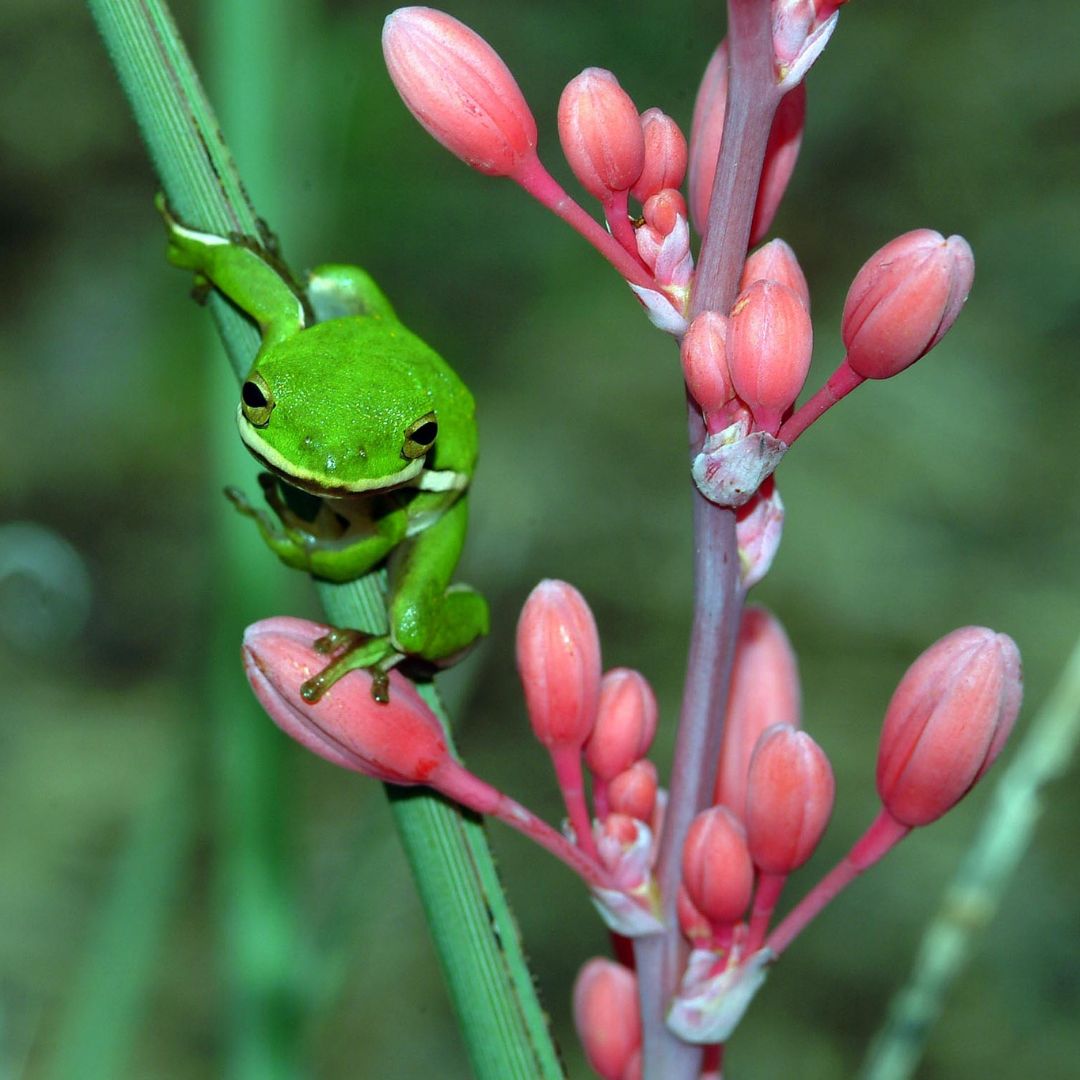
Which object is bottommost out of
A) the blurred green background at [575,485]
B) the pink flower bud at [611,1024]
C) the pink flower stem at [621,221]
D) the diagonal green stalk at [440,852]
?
the blurred green background at [575,485]

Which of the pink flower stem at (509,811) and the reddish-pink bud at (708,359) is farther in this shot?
the pink flower stem at (509,811)

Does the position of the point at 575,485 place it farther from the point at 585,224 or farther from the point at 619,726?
the point at 585,224

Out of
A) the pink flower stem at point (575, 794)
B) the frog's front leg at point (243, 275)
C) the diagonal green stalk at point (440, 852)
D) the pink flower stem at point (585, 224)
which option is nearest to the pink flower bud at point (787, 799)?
the pink flower stem at point (575, 794)

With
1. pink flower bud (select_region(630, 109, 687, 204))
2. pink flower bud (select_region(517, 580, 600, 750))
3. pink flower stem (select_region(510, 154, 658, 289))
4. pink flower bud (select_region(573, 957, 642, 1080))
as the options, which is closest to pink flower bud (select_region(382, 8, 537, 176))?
pink flower stem (select_region(510, 154, 658, 289))

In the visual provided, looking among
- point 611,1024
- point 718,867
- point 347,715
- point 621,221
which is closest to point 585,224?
point 621,221

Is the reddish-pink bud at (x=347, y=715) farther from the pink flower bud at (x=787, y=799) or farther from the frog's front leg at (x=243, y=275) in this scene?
the frog's front leg at (x=243, y=275)

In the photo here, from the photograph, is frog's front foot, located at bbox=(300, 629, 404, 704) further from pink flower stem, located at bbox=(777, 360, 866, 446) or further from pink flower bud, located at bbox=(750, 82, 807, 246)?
pink flower bud, located at bbox=(750, 82, 807, 246)
